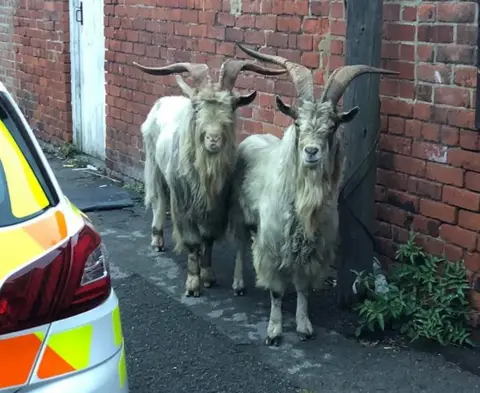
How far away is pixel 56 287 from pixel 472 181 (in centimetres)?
308

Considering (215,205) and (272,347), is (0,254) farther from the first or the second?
(215,205)

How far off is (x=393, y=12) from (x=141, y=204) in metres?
4.29

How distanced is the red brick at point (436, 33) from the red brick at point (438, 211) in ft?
3.42

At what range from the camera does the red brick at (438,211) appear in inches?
207

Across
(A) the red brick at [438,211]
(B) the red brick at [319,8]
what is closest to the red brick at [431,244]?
(A) the red brick at [438,211]

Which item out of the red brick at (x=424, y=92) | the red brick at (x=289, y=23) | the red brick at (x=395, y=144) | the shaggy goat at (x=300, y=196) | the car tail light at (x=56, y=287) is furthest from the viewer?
the red brick at (x=289, y=23)

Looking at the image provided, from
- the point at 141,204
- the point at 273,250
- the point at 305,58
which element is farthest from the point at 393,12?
the point at 141,204

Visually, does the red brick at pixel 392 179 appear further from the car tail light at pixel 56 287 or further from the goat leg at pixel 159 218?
the car tail light at pixel 56 287

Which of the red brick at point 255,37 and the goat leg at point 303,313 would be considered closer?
the goat leg at point 303,313

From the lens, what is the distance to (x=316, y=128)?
15.8ft

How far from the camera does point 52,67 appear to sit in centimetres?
1159

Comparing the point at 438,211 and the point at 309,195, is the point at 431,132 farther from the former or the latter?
the point at 309,195

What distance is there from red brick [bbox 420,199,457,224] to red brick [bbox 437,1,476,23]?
1.17 metres

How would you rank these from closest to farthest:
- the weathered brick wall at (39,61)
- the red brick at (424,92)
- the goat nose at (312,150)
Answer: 1. the goat nose at (312,150)
2. the red brick at (424,92)
3. the weathered brick wall at (39,61)
